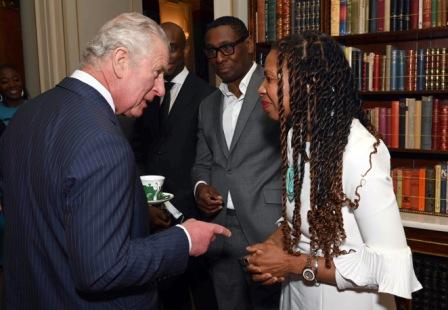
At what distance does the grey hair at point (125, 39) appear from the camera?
3.75ft

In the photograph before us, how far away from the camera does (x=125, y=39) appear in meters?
1.14

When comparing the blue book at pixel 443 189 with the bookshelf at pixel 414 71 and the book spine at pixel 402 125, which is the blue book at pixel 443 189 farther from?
the book spine at pixel 402 125

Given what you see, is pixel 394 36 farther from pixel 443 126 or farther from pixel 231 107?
pixel 231 107

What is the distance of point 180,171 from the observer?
7.56ft

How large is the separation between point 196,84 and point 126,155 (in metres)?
1.42

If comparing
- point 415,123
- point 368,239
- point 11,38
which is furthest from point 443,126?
point 11,38

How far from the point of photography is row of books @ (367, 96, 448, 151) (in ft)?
8.00

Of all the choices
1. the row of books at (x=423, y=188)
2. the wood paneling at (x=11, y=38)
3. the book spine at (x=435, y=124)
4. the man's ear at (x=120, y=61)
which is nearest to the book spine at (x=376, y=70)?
the book spine at (x=435, y=124)

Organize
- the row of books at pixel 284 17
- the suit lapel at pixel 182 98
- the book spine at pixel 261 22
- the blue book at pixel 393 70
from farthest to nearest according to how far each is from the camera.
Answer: the book spine at pixel 261 22 → the row of books at pixel 284 17 → the blue book at pixel 393 70 → the suit lapel at pixel 182 98

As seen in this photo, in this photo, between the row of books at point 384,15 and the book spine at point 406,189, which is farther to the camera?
the book spine at point 406,189

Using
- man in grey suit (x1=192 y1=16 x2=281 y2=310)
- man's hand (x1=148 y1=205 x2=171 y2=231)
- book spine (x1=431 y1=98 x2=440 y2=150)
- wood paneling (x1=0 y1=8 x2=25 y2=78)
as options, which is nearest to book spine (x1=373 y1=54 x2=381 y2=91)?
book spine (x1=431 y1=98 x2=440 y2=150)

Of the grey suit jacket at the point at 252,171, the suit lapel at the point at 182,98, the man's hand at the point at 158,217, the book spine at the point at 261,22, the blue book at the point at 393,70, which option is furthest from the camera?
the book spine at the point at 261,22

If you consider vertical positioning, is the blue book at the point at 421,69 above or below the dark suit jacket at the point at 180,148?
above

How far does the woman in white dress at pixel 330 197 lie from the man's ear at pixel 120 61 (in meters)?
0.40
